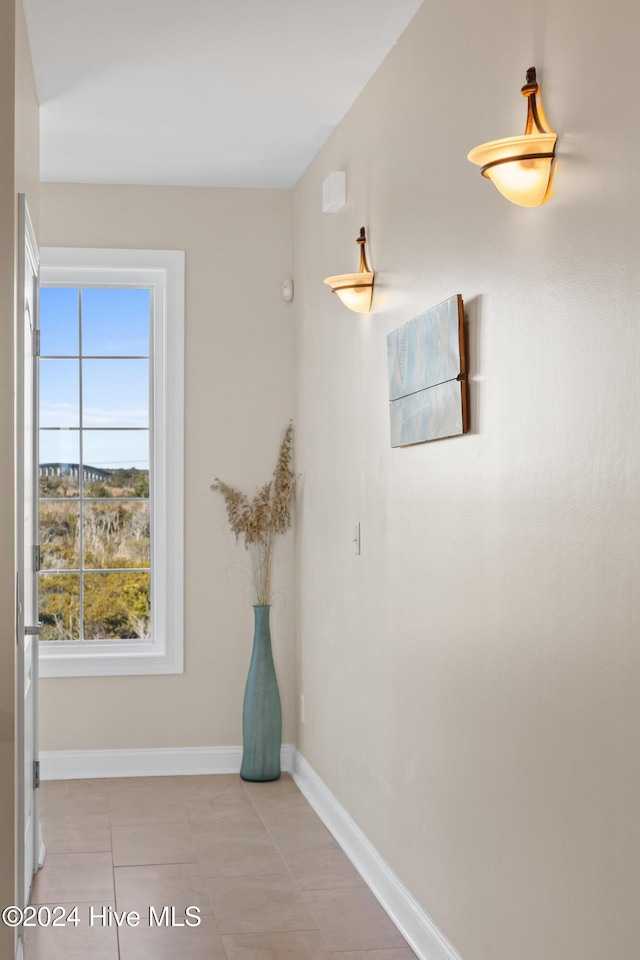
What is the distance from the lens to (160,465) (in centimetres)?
543

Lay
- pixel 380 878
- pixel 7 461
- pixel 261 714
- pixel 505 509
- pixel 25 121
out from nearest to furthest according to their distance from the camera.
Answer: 1. pixel 505 509
2. pixel 7 461
3. pixel 25 121
4. pixel 380 878
5. pixel 261 714

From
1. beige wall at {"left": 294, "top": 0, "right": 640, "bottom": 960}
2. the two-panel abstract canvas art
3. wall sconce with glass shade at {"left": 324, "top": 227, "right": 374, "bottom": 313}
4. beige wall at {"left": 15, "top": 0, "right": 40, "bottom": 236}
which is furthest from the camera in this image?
wall sconce with glass shade at {"left": 324, "top": 227, "right": 374, "bottom": 313}

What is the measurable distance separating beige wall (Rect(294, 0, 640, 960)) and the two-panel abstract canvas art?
47 mm

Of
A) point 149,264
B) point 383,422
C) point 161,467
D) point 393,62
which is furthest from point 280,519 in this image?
point 393,62

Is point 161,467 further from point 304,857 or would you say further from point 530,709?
point 530,709

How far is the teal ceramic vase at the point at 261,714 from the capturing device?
5168 millimetres

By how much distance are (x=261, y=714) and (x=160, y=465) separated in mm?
1342

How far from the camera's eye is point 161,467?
17.8ft

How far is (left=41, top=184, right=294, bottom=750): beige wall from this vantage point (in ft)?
17.5

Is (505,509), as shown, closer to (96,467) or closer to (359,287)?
(359,287)

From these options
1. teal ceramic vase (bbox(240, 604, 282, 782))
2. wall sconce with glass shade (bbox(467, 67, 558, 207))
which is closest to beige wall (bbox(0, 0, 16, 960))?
wall sconce with glass shade (bbox(467, 67, 558, 207))

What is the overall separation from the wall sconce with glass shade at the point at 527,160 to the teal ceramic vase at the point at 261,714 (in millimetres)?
3317

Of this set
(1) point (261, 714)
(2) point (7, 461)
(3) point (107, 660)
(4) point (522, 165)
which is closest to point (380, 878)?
(1) point (261, 714)

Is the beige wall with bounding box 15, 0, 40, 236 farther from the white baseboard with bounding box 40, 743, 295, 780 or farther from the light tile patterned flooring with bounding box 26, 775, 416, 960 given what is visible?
the white baseboard with bounding box 40, 743, 295, 780
